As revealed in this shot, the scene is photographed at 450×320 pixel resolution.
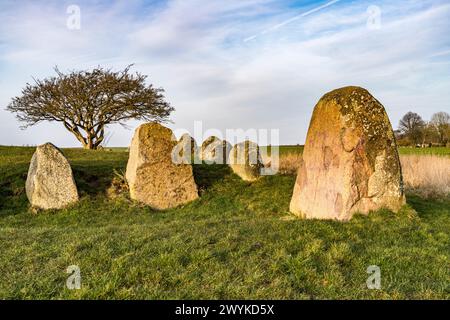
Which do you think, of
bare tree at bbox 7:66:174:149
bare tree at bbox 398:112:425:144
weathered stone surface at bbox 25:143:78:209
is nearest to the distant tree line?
bare tree at bbox 398:112:425:144

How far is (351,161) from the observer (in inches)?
405

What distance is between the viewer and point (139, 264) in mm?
6105

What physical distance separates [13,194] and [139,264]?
11.1 metres

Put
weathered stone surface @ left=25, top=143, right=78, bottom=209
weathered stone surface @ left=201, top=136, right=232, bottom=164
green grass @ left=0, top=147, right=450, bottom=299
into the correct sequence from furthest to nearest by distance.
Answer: weathered stone surface @ left=201, top=136, right=232, bottom=164 < weathered stone surface @ left=25, top=143, right=78, bottom=209 < green grass @ left=0, top=147, right=450, bottom=299

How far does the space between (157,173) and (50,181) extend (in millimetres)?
3715

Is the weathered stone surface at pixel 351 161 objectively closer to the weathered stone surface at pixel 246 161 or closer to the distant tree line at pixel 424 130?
the weathered stone surface at pixel 246 161

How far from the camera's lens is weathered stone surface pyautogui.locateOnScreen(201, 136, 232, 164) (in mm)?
20083

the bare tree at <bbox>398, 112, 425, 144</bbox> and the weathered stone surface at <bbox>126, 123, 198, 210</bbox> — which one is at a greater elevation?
the bare tree at <bbox>398, 112, 425, 144</bbox>

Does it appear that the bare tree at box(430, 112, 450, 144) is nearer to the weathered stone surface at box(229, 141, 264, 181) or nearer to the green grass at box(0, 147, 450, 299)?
the weathered stone surface at box(229, 141, 264, 181)

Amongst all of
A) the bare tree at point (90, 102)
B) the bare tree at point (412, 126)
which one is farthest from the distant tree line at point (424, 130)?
the bare tree at point (90, 102)

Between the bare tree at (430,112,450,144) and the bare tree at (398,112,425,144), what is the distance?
1.72 metres

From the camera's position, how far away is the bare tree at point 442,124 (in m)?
51.0

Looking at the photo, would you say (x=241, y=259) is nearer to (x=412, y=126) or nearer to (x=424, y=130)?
(x=424, y=130)
